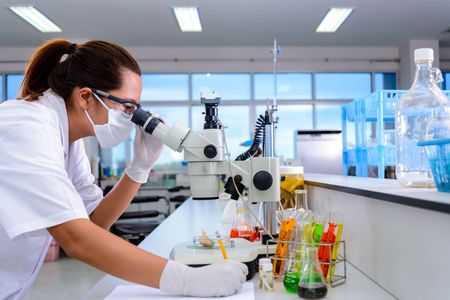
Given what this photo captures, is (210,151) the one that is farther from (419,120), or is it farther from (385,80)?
(385,80)

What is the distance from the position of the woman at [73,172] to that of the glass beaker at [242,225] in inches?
11.9

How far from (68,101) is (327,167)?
3618 mm

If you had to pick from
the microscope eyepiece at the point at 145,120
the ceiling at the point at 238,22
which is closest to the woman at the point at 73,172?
the microscope eyepiece at the point at 145,120

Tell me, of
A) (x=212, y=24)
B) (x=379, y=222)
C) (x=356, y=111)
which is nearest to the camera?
(x=379, y=222)

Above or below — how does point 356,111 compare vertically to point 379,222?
above

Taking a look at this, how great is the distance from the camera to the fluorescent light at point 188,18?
15.3ft

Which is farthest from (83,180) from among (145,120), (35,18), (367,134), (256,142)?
(35,18)

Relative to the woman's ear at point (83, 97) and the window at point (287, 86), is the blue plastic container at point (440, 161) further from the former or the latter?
the window at point (287, 86)

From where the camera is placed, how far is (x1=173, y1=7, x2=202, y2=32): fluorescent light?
4.68 m

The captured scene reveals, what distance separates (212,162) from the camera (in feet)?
3.11

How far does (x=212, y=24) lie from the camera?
16.9 ft

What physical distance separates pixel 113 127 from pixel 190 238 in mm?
596

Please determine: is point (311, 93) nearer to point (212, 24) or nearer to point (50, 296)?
point (212, 24)

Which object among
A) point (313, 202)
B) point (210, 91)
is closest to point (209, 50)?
point (313, 202)
